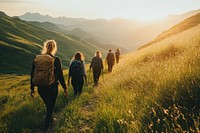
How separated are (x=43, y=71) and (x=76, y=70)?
455 cm

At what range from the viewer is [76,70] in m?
11.8

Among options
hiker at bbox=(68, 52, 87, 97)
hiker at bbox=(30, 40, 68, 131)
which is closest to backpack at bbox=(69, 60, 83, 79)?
hiker at bbox=(68, 52, 87, 97)

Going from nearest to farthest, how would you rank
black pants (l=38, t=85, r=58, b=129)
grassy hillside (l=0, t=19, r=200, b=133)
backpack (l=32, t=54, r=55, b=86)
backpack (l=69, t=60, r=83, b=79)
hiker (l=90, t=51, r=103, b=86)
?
grassy hillside (l=0, t=19, r=200, b=133) → backpack (l=32, t=54, r=55, b=86) → black pants (l=38, t=85, r=58, b=129) → backpack (l=69, t=60, r=83, b=79) → hiker (l=90, t=51, r=103, b=86)

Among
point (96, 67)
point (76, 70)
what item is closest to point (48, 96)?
point (76, 70)

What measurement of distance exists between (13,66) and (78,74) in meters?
91.6

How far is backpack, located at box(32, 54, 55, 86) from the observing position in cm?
727

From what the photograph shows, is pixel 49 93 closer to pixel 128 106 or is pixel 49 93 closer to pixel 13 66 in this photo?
pixel 128 106

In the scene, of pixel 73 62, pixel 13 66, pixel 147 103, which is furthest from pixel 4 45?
pixel 147 103

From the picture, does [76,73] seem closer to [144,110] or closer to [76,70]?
[76,70]

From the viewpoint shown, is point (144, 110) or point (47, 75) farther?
point (47, 75)

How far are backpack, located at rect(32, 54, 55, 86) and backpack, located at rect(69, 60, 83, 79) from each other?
173 inches

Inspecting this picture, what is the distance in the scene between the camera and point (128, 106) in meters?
5.73

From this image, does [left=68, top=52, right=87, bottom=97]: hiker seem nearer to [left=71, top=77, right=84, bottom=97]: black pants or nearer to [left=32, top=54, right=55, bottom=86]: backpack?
[left=71, top=77, right=84, bottom=97]: black pants

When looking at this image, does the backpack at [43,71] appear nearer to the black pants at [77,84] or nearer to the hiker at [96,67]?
the black pants at [77,84]
